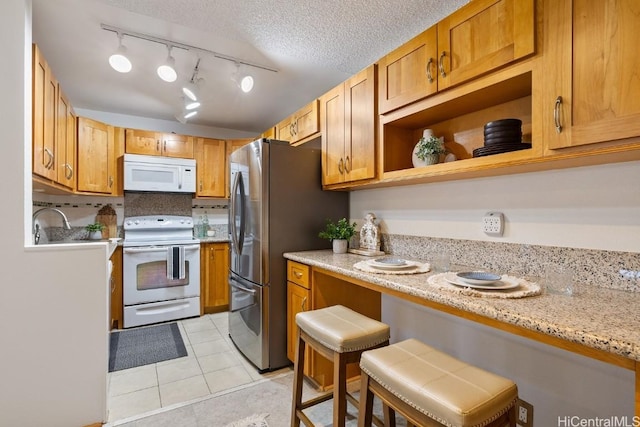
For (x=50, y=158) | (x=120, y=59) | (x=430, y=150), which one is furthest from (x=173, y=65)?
(x=430, y=150)

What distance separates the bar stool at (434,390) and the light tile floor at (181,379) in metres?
1.36

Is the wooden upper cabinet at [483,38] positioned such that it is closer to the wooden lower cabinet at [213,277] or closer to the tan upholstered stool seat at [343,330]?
the tan upholstered stool seat at [343,330]

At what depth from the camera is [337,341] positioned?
1.32m

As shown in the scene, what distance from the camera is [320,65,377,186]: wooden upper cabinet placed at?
196 centimetres

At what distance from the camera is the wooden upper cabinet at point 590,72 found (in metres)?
0.94

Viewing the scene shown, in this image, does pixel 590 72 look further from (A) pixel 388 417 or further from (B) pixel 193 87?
(B) pixel 193 87

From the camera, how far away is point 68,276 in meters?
1.64

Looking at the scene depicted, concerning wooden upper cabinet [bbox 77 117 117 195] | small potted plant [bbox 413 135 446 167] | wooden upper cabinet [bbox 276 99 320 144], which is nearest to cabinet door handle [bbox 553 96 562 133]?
small potted plant [bbox 413 135 446 167]

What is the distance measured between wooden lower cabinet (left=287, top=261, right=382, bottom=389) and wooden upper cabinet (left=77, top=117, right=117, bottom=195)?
95.8 inches

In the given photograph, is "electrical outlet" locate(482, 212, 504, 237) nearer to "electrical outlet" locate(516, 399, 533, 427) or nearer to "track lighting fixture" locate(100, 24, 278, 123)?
"electrical outlet" locate(516, 399, 533, 427)

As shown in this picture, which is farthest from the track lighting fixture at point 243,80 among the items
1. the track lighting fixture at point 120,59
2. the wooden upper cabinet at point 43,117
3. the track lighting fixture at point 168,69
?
the wooden upper cabinet at point 43,117

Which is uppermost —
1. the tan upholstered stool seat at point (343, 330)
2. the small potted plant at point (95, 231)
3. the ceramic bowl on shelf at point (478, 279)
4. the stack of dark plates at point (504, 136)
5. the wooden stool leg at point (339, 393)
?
the stack of dark plates at point (504, 136)

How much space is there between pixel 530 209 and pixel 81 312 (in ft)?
7.79

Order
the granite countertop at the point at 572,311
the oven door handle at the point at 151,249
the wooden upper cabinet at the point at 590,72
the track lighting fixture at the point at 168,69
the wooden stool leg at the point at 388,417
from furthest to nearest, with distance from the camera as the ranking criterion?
1. the oven door handle at the point at 151,249
2. the track lighting fixture at the point at 168,69
3. the wooden stool leg at the point at 388,417
4. the wooden upper cabinet at the point at 590,72
5. the granite countertop at the point at 572,311
